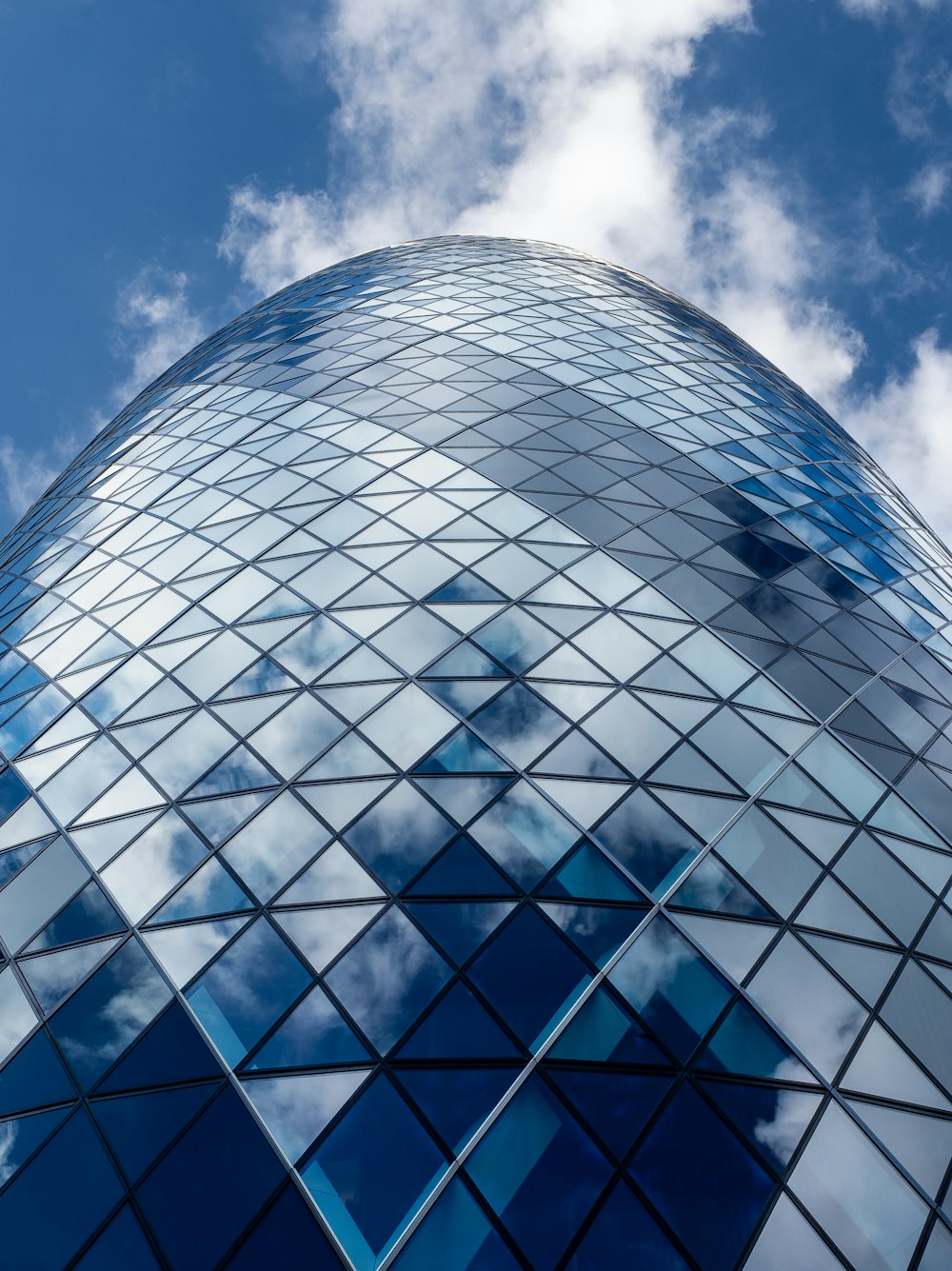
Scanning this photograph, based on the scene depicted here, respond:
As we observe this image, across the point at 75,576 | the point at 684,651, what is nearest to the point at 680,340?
the point at 684,651

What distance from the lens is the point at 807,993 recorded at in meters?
12.8

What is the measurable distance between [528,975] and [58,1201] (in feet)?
22.9

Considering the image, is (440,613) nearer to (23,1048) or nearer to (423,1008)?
(423,1008)

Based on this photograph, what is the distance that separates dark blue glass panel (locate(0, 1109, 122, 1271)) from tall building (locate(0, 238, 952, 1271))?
0.05 metres

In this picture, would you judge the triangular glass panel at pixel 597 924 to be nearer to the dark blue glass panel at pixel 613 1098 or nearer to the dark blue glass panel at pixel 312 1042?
the dark blue glass panel at pixel 613 1098

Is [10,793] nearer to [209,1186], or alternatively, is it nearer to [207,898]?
[207,898]

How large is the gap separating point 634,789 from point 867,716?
6809mm

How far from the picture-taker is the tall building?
10812mm

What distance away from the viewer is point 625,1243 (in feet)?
33.5

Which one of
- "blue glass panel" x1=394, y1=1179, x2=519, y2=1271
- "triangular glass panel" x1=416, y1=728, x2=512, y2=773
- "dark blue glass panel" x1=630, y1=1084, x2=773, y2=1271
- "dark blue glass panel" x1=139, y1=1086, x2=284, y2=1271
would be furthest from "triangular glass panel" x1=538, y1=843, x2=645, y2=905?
"dark blue glass panel" x1=139, y1=1086, x2=284, y2=1271

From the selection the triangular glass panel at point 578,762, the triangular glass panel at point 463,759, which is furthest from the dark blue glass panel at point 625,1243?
the triangular glass panel at point 463,759

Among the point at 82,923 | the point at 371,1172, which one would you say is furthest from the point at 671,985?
the point at 82,923

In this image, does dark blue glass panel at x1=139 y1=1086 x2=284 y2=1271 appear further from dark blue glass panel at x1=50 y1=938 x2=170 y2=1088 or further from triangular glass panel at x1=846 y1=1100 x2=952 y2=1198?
triangular glass panel at x1=846 y1=1100 x2=952 y2=1198

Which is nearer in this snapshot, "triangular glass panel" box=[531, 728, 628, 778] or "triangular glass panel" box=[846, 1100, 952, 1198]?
"triangular glass panel" box=[846, 1100, 952, 1198]
